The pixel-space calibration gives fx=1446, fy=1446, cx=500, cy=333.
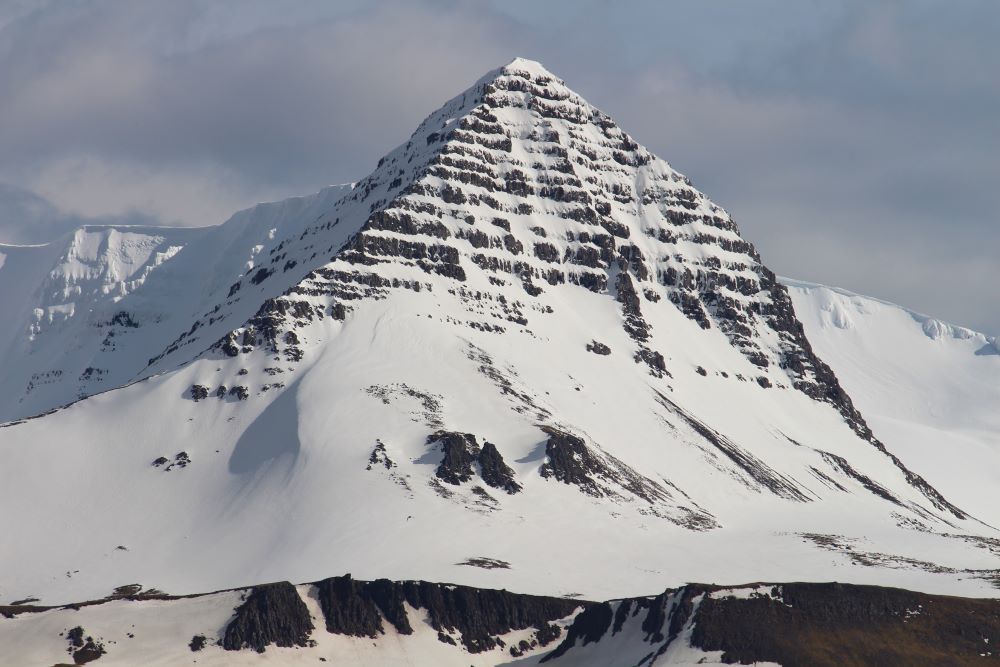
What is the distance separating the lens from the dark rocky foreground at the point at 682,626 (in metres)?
174

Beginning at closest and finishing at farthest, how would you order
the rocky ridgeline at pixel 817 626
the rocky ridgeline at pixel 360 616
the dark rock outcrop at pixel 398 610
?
the rocky ridgeline at pixel 817 626 → the rocky ridgeline at pixel 360 616 → the dark rock outcrop at pixel 398 610

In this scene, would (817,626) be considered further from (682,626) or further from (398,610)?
(398,610)

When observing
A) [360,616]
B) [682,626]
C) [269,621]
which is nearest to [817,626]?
[682,626]

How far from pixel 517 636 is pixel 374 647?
69.3 feet

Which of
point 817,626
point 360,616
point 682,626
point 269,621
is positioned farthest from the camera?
point 360,616

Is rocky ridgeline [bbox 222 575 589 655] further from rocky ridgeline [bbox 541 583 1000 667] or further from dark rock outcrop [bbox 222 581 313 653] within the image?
rocky ridgeline [bbox 541 583 1000 667]

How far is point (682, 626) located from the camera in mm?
178500

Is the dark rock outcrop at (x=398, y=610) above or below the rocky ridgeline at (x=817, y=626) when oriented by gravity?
below

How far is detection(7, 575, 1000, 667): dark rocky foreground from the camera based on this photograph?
174 meters

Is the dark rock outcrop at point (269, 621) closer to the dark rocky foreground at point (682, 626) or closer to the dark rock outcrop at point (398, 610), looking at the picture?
the dark rocky foreground at point (682, 626)

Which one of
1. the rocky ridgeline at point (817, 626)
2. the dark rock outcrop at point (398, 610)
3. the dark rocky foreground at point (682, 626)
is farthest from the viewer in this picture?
the dark rock outcrop at point (398, 610)

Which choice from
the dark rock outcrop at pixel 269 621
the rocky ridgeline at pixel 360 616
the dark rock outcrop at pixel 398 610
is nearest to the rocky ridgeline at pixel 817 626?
the dark rock outcrop at pixel 398 610

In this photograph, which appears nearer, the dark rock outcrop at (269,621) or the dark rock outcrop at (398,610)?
the dark rock outcrop at (269,621)

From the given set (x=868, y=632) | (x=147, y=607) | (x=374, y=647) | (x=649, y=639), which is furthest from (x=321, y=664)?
(x=868, y=632)
